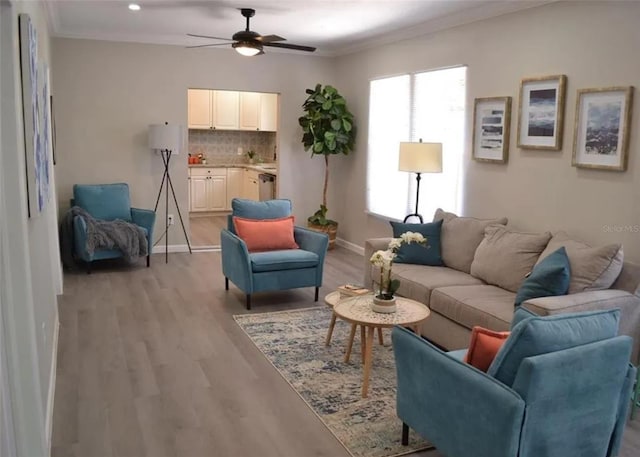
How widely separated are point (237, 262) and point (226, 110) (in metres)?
5.45

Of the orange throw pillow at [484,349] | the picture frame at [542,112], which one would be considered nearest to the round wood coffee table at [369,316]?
the orange throw pillow at [484,349]

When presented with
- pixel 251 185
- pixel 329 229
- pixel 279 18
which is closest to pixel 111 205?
pixel 329 229

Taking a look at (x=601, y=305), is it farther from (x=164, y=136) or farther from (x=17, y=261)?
(x=164, y=136)

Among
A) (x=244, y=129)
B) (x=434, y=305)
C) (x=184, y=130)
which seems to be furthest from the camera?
(x=244, y=129)

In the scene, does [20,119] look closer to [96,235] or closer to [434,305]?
[434,305]

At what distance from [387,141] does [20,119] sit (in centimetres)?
473

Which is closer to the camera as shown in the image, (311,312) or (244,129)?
(311,312)

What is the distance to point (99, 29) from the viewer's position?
254 inches

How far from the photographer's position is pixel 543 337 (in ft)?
7.16

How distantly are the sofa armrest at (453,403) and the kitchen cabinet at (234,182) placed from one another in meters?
7.92

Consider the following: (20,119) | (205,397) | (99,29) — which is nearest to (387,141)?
(99,29)

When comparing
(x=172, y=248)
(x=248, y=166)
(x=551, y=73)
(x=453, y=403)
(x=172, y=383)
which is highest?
(x=551, y=73)

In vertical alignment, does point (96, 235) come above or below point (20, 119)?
below

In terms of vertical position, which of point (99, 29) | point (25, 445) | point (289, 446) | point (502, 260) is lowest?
point (289, 446)
